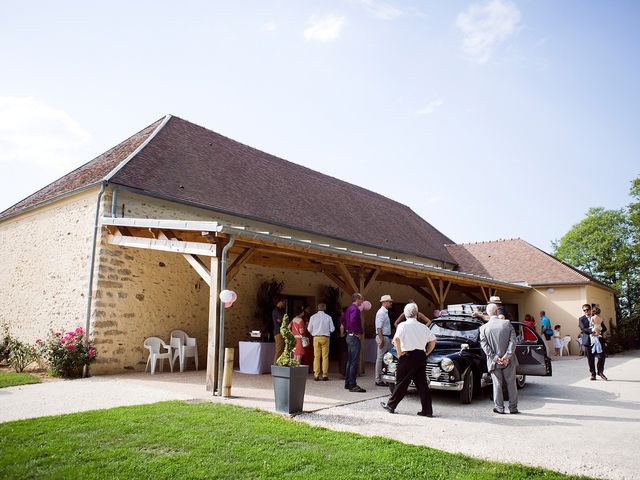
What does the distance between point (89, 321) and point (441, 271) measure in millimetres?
8936

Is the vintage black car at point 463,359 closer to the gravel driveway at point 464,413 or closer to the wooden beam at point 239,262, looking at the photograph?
the gravel driveway at point 464,413

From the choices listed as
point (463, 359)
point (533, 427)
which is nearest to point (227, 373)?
point (463, 359)

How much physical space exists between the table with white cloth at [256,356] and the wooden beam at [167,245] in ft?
10.3

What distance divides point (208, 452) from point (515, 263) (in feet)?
65.4

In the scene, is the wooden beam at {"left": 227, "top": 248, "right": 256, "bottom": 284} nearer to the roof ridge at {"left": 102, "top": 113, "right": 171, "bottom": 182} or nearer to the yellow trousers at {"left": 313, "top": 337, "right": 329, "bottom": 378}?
the yellow trousers at {"left": 313, "top": 337, "right": 329, "bottom": 378}

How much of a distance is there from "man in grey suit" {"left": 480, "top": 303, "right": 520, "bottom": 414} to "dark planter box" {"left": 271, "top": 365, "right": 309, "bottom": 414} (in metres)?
2.63

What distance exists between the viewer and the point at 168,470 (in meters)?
3.68

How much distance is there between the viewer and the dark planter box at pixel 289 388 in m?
5.89

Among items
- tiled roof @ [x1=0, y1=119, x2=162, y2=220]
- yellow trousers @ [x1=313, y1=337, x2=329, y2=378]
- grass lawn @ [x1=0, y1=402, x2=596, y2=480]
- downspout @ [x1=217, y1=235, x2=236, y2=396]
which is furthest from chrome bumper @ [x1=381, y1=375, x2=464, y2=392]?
tiled roof @ [x1=0, y1=119, x2=162, y2=220]

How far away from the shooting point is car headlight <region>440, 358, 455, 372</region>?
270 inches

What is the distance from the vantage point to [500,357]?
6387 millimetres

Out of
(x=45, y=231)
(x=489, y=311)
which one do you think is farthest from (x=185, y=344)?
(x=489, y=311)

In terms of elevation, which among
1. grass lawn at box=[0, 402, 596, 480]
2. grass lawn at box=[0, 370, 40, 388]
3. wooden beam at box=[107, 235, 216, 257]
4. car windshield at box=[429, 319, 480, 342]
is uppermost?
wooden beam at box=[107, 235, 216, 257]

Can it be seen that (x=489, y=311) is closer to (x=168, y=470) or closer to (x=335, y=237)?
(x=168, y=470)
